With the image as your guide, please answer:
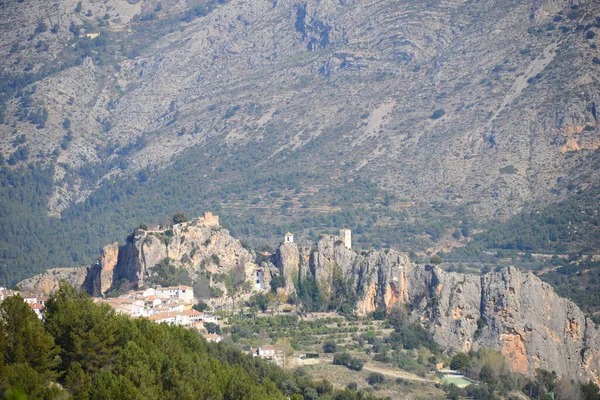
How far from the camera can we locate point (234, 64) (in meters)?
156

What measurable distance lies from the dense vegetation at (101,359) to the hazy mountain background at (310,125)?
51.6 meters

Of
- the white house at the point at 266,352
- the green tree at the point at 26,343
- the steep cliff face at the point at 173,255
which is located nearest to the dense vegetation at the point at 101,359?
the green tree at the point at 26,343

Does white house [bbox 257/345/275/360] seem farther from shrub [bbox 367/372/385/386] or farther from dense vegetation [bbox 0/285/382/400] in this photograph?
dense vegetation [bbox 0/285/382/400]

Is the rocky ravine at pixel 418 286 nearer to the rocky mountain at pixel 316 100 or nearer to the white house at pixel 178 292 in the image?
the white house at pixel 178 292

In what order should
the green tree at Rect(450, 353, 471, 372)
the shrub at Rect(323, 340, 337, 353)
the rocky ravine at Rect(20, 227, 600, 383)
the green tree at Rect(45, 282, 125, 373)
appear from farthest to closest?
1. the rocky ravine at Rect(20, 227, 600, 383)
2. the green tree at Rect(450, 353, 471, 372)
3. the shrub at Rect(323, 340, 337, 353)
4. the green tree at Rect(45, 282, 125, 373)

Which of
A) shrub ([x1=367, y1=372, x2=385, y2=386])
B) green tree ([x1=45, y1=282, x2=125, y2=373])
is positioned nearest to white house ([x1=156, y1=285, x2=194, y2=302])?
shrub ([x1=367, y1=372, x2=385, y2=386])

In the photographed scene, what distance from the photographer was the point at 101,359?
51094 millimetres

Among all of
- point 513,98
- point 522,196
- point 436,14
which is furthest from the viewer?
point 436,14

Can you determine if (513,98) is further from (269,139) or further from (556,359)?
(556,359)

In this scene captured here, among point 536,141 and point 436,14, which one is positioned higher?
point 436,14

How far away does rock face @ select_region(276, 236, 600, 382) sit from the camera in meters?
77.0

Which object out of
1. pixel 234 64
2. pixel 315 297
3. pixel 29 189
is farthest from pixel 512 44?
pixel 315 297

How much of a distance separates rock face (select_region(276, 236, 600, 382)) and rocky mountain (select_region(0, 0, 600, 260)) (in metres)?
36.8

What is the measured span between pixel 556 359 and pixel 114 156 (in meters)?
78.1
